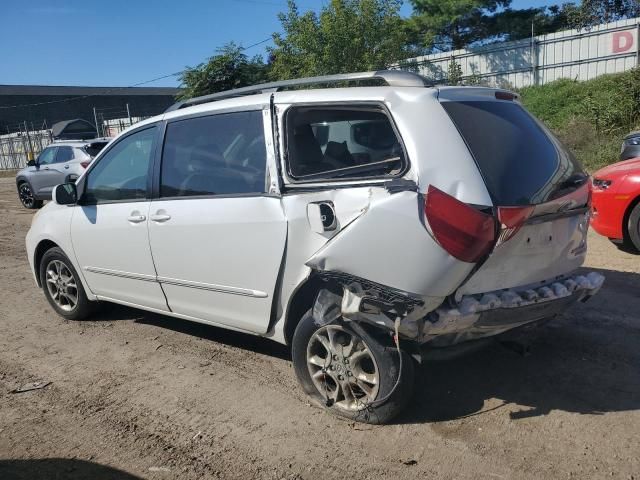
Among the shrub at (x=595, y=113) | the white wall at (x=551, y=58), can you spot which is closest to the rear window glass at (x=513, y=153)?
the shrub at (x=595, y=113)

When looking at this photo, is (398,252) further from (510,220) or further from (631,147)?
(631,147)

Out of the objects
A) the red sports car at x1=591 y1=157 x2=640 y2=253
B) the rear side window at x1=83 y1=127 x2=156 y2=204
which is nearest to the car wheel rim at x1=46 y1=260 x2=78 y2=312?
the rear side window at x1=83 y1=127 x2=156 y2=204

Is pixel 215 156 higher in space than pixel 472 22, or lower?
lower

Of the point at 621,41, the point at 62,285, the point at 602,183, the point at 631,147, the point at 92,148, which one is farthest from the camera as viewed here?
the point at 621,41

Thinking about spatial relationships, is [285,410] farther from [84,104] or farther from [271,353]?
[84,104]

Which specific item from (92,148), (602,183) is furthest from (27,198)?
(602,183)

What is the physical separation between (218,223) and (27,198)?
46.6 ft

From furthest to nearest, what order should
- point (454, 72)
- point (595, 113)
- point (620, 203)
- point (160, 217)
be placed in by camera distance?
1. point (454, 72)
2. point (595, 113)
3. point (620, 203)
4. point (160, 217)

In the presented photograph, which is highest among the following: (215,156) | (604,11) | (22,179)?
(604,11)

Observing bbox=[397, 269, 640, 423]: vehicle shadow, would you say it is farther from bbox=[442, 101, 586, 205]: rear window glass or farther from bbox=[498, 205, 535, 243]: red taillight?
bbox=[442, 101, 586, 205]: rear window glass

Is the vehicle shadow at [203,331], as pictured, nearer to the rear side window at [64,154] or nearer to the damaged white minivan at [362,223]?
the damaged white minivan at [362,223]

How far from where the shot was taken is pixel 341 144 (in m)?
3.62

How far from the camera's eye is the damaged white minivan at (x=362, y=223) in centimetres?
298

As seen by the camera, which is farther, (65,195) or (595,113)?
(595,113)
